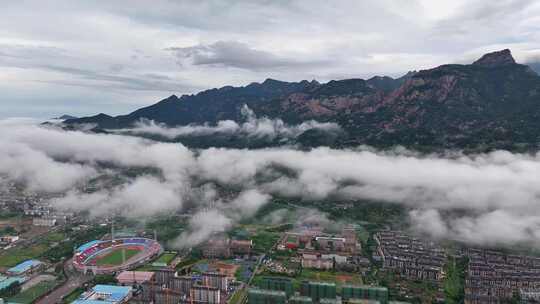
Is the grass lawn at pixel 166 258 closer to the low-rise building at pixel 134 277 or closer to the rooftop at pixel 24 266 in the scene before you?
the low-rise building at pixel 134 277

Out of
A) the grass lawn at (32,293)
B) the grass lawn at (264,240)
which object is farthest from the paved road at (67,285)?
the grass lawn at (264,240)

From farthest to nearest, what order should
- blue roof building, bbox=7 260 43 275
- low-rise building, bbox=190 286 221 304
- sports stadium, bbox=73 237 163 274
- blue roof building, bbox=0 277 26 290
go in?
sports stadium, bbox=73 237 163 274 → blue roof building, bbox=7 260 43 275 → blue roof building, bbox=0 277 26 290 → low-rise building, bbox=190 286 221 304

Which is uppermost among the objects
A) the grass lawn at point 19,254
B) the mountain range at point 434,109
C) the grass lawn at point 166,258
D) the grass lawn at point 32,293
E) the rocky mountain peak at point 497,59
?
the rocky mountain peak at point 497,59

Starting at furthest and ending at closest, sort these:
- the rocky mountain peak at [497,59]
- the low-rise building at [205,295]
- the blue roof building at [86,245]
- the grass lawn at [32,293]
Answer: the rocky mountain peak at [497,59]
the blue roof building at [86,245]
the grass lawn at [32,293]
the low-rise building at [205,295]

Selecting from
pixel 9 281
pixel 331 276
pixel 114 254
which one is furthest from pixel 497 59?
pixel 9 281

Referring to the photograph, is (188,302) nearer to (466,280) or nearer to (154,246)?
(154,246)

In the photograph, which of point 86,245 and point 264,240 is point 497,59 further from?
point 86,245

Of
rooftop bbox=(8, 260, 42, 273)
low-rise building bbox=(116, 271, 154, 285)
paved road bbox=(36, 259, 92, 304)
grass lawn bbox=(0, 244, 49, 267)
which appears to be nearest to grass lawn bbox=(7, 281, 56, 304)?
paved road bbox=(36, 259, 92, 304)

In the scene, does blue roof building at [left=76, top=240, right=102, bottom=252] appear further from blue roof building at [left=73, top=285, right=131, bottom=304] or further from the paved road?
blue roof building at [left=73, top=285, right=131, bottom=304]
